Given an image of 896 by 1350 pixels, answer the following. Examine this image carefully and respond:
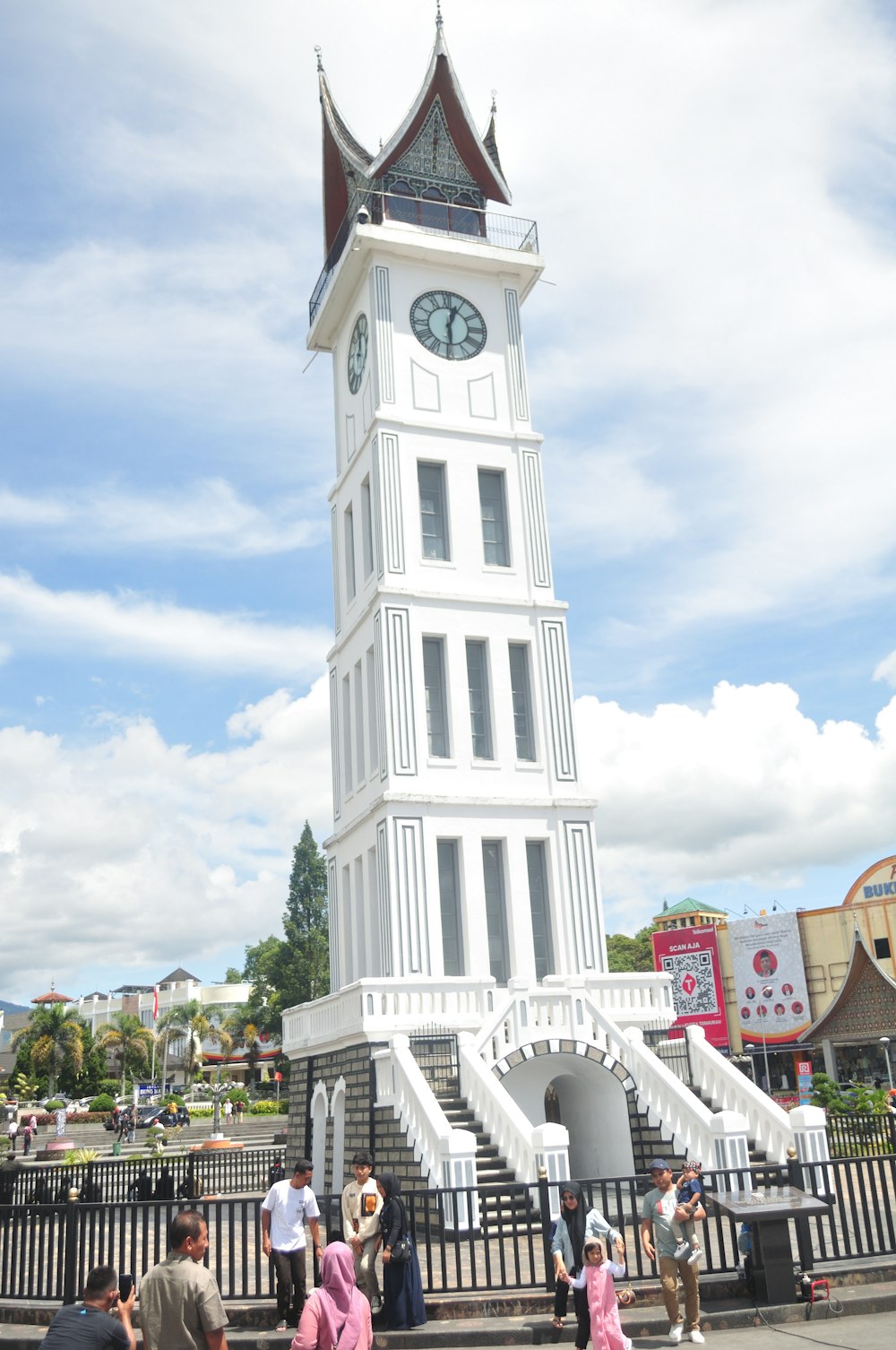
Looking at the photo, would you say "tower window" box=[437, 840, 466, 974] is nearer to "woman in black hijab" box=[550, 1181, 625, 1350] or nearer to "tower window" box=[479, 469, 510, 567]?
"tower window" box=[479, 469, 510, 567]

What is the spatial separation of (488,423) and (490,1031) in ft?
52.1

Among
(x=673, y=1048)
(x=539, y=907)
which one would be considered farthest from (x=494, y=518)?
(x=673, y=1048)

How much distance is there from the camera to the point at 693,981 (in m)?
56.2

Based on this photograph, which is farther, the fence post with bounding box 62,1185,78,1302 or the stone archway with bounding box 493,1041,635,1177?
the stone archway with bounding box 493,1041,635,1177

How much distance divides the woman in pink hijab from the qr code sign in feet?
157

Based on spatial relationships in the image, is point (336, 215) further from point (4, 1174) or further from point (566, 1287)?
point (566, 1287)

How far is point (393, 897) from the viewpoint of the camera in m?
25.5

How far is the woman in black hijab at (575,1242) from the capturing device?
34.8ft

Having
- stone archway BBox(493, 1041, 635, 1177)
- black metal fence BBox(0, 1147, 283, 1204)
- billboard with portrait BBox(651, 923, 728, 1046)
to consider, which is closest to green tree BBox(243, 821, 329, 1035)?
billboard with portrait BBox(651, 923, 728, 1046)

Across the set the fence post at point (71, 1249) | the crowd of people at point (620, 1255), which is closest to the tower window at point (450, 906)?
the fence post at point (71, 1249)

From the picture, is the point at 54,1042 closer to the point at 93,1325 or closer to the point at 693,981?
the point at 693,981

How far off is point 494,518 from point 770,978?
30503mm

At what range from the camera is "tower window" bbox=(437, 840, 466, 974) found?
26000 millimetres

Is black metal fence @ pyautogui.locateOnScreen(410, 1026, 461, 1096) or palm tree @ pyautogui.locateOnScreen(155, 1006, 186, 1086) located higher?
palm tree @ pyautogui.locateOnScreen(155, 1006, 186, 1086)
